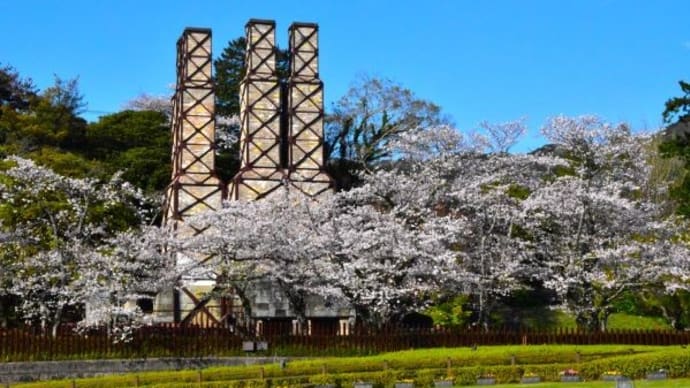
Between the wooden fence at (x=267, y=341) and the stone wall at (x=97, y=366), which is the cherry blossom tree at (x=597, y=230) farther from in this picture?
the stone wall at (x=97, y=366)

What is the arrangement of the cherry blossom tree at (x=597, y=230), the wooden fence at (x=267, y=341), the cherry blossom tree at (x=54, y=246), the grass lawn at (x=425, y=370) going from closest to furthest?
1. the grass lawn at (x=425, y=370)
2. the wooden fence at (x=267, y=341)
3. the cherry blossom tree at (x=54, y=246)
4. the cherry blossom tree at (x=597, y=230)

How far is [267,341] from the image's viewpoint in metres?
28.6

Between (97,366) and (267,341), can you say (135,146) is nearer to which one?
(267,341)

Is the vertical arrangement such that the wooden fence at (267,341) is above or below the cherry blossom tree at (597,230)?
below

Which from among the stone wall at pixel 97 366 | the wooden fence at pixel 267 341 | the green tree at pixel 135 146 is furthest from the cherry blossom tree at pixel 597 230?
the green tree at pixel 135 146

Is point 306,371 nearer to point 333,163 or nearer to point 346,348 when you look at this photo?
point 346,348

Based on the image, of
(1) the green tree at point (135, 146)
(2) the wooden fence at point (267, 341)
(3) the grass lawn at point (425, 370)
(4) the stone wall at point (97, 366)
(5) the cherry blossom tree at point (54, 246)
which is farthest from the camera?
(1) the green tree at point (135, 146)

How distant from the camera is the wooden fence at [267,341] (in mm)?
26391

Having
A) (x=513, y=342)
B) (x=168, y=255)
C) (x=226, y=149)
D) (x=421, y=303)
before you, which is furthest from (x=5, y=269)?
(x=226, y=149)

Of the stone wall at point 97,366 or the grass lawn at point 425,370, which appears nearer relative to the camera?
the grass lawn at point 425,370

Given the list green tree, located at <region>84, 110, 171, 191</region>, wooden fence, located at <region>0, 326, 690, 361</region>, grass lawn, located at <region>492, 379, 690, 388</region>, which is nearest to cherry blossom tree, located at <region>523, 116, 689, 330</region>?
wooden fence, located at <region>0, 326, 690, 361</region>

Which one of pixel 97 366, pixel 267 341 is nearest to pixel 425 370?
pixel 267 341

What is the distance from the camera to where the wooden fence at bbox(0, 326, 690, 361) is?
2639 cm

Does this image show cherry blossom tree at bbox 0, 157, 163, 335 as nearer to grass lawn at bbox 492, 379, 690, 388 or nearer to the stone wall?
the stone wall
